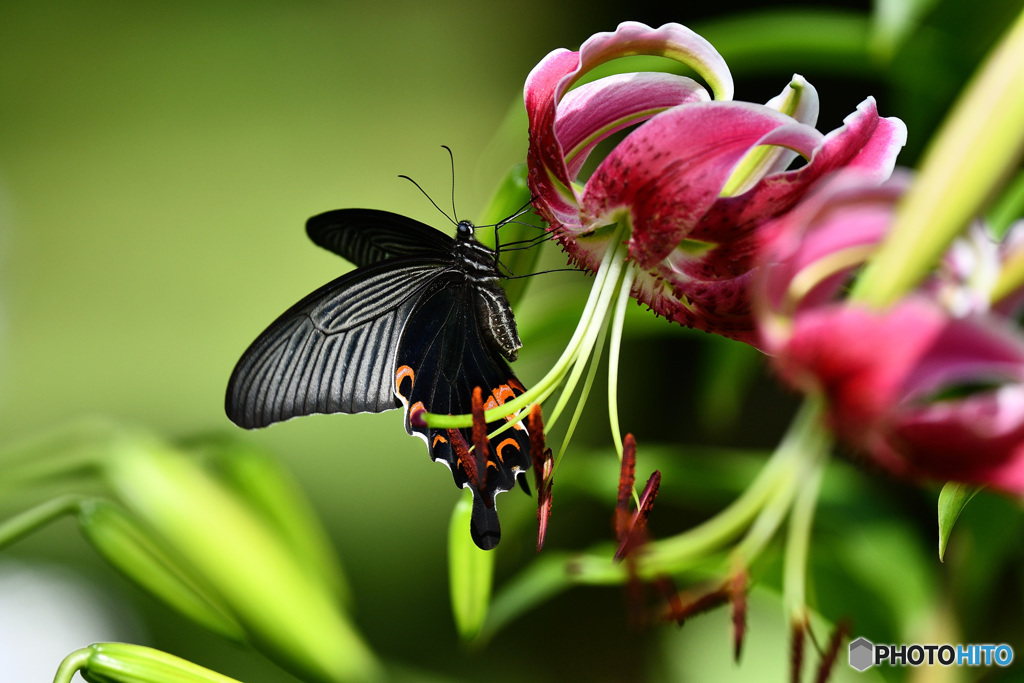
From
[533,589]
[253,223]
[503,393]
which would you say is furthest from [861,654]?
[253,223]

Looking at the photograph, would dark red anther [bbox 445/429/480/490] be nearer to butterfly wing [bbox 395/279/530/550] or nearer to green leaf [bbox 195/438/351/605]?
butterfly wing [bbox 395/279/530/550]

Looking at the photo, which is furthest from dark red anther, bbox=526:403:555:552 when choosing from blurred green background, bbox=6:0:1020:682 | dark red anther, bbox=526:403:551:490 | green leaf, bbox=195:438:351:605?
blurred green background, bbox=6:0:1020:682

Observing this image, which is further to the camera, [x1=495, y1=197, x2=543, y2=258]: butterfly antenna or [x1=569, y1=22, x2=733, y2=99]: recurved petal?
[x1=495, y1=197, x2=543, y2=258]: butterfly antenna

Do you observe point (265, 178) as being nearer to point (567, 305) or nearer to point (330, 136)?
point (330, 136)

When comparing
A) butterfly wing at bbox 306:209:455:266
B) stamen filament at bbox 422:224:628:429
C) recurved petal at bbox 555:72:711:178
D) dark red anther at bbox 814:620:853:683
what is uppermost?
recurved petal at bbox 555:72:711:178

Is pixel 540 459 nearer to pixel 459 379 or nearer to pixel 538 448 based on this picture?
pixel 538 448

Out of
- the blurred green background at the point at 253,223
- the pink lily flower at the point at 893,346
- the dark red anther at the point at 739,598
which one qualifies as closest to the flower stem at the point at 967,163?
the pink lily flower at the point at 893,346

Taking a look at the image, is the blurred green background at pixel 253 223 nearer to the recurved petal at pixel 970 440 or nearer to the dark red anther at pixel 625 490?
the dark red anther at pixel 625 490

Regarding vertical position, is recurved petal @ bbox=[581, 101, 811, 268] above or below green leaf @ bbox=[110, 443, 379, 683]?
above
